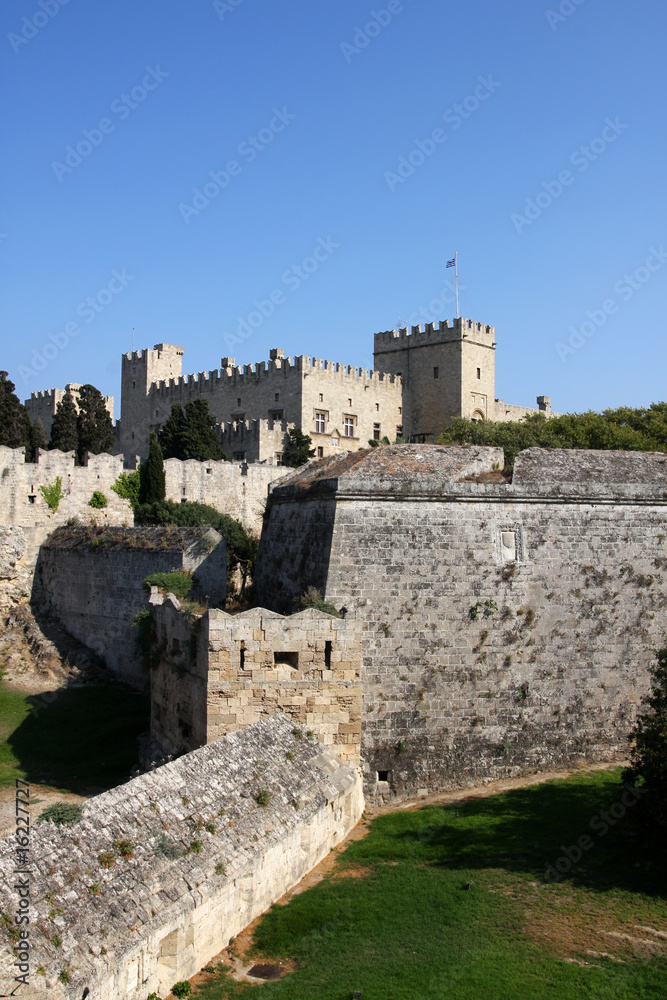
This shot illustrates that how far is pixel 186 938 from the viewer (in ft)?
26.1

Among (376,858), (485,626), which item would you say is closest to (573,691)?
(485,626)

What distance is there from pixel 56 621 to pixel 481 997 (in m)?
18.3

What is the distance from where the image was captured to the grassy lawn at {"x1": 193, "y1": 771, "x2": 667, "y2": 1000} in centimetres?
774

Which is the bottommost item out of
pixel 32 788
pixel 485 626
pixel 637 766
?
pixel 32 788

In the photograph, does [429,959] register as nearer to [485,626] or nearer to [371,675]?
[371,675]

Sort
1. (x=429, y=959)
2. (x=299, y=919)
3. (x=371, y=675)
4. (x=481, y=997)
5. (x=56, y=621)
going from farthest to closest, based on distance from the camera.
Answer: (x=56, y=621) < (x=371, y=675) < (x=299, y=919) < (x=429, y=959) < (x=481, y=997)

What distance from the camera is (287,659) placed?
38.0ft

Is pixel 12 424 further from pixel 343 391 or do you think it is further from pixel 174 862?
pixel 174 862

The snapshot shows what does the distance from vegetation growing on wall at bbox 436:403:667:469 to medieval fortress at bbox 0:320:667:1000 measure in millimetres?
15702

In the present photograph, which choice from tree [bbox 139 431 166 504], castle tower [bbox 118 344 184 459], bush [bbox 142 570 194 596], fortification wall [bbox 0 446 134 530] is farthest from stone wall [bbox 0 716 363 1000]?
castle tower [bbox 118 344 184 459]

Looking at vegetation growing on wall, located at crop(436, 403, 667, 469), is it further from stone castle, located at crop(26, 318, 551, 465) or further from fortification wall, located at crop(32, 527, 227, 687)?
fortification wall, located at crop(32, 527, 227, 687)

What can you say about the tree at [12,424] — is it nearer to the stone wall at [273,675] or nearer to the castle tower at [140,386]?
the castle tower at [140,386]

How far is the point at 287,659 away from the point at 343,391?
115 ft

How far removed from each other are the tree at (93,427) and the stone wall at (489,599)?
24.5m
